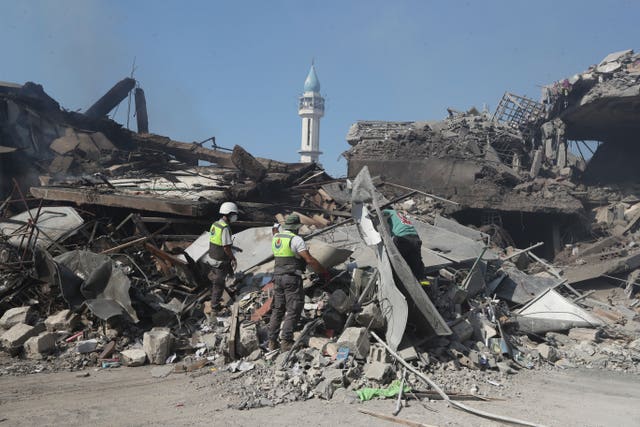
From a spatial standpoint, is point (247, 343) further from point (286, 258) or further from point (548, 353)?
point (548, 353)

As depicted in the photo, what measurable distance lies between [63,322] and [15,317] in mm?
634

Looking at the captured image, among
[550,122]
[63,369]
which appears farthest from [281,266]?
[550,122]

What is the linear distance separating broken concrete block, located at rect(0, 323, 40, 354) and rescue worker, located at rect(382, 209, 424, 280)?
4458 mm

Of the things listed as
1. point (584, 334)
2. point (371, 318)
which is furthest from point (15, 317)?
point (584, 334)

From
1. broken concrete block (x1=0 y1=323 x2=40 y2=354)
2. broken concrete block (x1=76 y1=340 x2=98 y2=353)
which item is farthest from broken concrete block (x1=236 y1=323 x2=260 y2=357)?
broken concrete block (x1=0 y1=323 x2=40 y2=354)

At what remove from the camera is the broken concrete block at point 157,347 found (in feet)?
16.7

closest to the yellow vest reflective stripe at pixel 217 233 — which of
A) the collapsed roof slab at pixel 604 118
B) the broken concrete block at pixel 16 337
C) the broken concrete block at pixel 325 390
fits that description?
the broken concrete block at pixel 16 337

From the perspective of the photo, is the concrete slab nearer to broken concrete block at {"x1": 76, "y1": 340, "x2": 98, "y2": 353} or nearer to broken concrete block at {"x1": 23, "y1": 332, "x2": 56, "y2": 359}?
broken concrete block at {"x1": 23, "y1": 332, "x2": 56, "y2": 359}

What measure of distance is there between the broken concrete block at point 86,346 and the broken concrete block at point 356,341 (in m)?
2.91

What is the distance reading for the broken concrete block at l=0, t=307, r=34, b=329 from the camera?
5.71 metres

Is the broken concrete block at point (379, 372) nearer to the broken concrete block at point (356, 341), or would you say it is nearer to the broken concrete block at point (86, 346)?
the broken concrete block at point (356, 341)

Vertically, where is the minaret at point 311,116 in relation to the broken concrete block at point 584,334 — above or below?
above

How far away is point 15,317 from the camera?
5.80 meters

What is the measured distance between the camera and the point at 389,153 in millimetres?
13094
